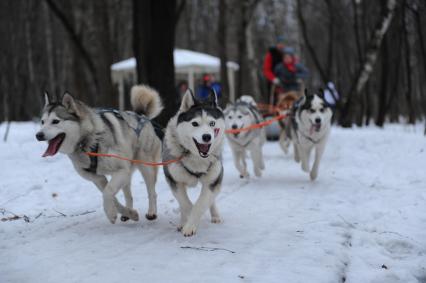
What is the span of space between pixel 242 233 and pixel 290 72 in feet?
19.6

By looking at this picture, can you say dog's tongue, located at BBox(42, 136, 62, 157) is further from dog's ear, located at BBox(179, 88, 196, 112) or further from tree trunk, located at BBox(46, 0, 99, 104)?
tree trunk, located at BBox(46, 0, 99, 104)

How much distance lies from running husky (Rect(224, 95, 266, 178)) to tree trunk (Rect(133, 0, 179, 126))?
167 centimetres

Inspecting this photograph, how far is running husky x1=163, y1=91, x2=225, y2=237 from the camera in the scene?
12.3ft

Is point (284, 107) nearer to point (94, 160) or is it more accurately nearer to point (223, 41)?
point (94, 160)

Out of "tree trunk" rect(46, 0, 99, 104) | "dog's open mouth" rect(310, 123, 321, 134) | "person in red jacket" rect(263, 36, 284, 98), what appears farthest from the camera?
"person in red jacket" rect(263, 36, 284, 98)

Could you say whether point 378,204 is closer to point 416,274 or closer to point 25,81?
point 416,274

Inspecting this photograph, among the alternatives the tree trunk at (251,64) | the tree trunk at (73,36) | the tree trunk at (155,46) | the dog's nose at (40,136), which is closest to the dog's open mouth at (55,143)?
the dog's nose at (40,136)

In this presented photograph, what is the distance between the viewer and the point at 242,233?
3818 millimetres

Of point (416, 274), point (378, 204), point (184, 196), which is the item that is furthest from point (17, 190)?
point (416, 274)

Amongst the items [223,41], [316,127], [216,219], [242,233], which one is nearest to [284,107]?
[316,127]

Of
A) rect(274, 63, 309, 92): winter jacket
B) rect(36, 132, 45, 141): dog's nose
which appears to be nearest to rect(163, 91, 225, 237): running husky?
rect(36, 132, 45, 141): dog's nose

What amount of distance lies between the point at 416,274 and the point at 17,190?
4537mm

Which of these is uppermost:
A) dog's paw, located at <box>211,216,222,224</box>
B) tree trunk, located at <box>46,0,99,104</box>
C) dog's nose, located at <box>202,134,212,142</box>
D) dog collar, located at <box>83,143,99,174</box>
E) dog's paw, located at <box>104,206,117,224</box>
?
tree trunk, located at <box>46,0,99,104</box>

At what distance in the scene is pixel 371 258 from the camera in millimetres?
3100
